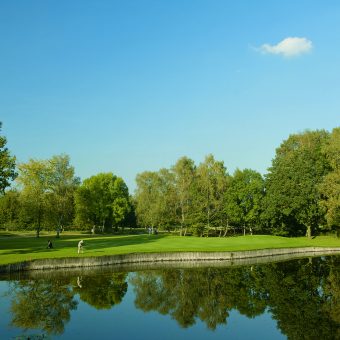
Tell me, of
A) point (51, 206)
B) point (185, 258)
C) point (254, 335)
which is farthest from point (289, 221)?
point (254, 335)

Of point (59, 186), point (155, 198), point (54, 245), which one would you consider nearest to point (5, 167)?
point (54, 245)

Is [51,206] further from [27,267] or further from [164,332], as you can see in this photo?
[164,332]

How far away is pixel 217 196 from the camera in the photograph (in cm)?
10062

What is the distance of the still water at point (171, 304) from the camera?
25.1 meters

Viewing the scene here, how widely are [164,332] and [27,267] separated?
925 inches

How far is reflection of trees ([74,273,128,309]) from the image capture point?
3266 centimetres

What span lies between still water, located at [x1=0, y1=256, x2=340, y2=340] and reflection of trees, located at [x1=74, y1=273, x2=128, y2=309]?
8cm

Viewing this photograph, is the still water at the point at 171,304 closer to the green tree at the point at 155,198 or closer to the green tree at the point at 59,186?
the green tree at the point at 59,186

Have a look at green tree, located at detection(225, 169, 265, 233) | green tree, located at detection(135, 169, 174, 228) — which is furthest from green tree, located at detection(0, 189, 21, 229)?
green tree, located at detection(225, 169, 265, 233)

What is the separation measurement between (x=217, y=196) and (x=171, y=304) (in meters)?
69.5

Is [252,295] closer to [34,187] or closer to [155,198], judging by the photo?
[34,187]

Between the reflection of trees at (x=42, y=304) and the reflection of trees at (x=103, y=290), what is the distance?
134cm

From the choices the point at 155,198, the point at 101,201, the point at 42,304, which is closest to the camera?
the point at 42,304

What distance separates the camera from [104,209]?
11844 centimetres
